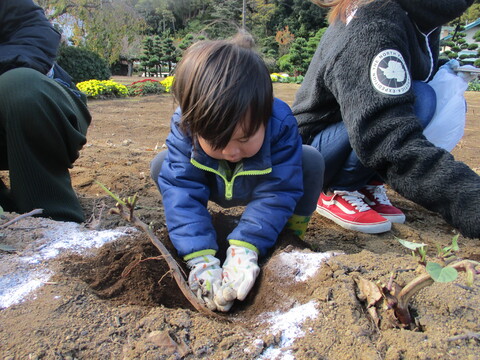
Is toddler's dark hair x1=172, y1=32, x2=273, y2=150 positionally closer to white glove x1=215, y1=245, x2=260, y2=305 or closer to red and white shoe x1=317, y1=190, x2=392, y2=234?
white glove x1=215, y1=245, x2=260, y2=305

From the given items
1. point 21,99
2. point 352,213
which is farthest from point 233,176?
point 21,99

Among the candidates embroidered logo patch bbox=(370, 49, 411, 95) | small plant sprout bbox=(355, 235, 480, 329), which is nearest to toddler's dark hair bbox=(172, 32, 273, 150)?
embroidered logo patch bbox=(370, 49, 411, 95)

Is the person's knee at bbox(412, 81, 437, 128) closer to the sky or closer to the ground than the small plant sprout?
closer to the sky

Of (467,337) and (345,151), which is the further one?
(345,151)

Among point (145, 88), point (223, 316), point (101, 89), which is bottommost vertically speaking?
point (145, 88)

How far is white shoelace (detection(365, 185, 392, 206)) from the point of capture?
2.37 m

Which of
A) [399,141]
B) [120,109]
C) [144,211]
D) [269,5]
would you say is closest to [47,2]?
[120,109]

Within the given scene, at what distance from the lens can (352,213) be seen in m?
2.17

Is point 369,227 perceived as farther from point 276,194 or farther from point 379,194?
point 276,194

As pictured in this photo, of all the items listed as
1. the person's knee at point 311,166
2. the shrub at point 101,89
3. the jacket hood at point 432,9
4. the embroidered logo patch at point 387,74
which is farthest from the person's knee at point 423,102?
the shrub at point 101,89

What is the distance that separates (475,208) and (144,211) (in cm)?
153

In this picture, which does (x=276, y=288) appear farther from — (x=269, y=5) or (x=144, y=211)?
(x=269, y=5)

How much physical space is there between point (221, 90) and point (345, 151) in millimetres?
1111

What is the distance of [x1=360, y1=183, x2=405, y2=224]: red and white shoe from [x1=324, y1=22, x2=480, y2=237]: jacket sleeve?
67 centimetres
